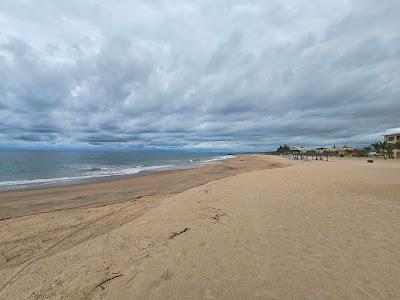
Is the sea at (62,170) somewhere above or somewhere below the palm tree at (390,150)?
below

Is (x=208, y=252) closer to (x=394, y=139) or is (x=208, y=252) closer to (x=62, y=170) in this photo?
(x=62, y=170)

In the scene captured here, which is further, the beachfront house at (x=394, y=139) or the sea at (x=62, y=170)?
the beachfront house at (x=394, y=139)

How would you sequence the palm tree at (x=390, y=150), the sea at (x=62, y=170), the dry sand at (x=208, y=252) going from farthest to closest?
the palm tree at (x=390, y=150), the sea at (x=62, y=170), the dry sand at (x=208, y=252)

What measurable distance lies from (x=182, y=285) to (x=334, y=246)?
13.1 ft

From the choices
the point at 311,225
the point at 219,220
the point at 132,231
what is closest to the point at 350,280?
the point at 311,225

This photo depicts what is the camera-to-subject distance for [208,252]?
5434 mm

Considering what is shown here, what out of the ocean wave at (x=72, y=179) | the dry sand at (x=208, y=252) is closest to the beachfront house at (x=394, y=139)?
the ocean wave at (x=72, y=179)

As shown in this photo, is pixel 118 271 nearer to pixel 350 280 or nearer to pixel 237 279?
pixel 237 279

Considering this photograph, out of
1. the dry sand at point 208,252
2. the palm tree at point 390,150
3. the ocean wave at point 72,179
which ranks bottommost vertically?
the dry sand at point 208,252

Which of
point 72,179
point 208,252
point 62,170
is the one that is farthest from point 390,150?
point 208,252

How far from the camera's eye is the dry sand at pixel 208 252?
13.4 feet

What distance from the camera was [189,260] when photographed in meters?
5.05

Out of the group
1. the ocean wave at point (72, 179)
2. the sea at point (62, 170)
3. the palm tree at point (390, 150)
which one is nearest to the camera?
the ocean wave at point (72, 179)

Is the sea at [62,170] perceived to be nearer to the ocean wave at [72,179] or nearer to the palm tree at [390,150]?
the ocean wave at [72,179]
